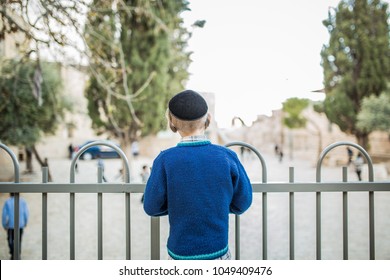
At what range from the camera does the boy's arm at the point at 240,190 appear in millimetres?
1289

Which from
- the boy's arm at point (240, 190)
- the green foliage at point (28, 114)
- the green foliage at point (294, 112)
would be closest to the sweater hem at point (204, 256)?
the boy's arm at point (240, 190)

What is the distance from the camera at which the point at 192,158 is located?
1235 millimetres

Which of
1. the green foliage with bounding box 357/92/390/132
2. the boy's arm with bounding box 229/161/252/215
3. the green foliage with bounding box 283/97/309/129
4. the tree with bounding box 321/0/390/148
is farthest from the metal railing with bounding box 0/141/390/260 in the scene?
the green foliage with bounding box 283/97/309/129

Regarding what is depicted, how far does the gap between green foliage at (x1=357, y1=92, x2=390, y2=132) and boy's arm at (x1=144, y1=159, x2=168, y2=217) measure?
1546cm

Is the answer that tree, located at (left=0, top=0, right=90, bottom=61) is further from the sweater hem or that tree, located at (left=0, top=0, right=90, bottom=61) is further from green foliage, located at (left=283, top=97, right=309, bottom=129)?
green foliage, located at (left=283, top=97, right=309, bottom=129)

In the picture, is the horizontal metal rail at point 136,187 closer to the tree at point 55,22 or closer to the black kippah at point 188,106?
the black kippah at point 188,106

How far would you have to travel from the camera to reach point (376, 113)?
49.0 ft

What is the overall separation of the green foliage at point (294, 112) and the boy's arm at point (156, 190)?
19878 mm

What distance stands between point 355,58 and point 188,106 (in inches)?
690
